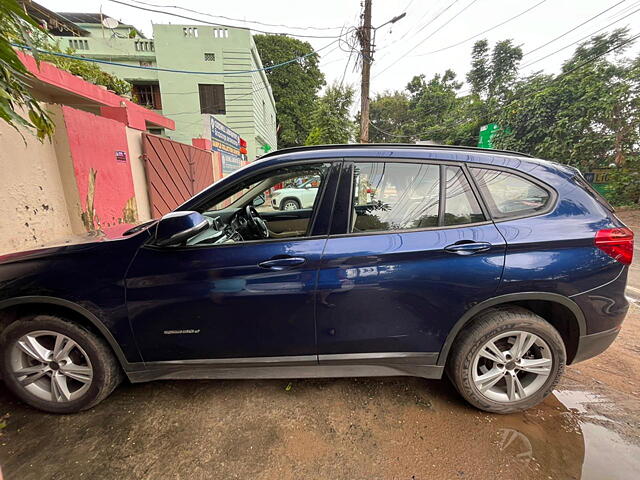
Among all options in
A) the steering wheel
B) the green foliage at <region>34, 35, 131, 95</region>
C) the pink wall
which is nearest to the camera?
the steering wheel

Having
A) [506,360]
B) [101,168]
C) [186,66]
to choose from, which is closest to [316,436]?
[506,360]

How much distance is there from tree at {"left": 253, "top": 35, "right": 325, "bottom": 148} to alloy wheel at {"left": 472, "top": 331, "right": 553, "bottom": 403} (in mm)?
29518

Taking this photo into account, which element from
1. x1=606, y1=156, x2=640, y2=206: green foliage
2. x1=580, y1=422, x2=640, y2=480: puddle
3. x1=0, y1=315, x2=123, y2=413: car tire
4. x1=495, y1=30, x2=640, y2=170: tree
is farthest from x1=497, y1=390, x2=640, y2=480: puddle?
x1=495, y1=30, x2=640, y2=170: tree

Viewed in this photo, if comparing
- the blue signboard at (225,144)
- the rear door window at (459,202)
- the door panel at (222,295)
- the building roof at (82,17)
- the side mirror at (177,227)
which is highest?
the building roof at (82,17)

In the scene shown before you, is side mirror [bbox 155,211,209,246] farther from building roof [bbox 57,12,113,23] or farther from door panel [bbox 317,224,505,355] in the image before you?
building roof [bbox 57,12,113,23]

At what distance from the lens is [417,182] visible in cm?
187

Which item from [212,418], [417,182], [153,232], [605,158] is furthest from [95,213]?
[605,158]

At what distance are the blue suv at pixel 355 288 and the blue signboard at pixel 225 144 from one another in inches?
340

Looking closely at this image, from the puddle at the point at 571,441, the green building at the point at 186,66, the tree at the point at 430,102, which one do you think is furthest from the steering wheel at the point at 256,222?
the tree at the point at 430,102

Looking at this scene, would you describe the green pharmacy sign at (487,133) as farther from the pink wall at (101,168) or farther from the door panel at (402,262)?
the door panel at (402,262)

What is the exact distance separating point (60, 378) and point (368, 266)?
2.14 meters

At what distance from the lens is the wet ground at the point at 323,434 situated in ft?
5.20

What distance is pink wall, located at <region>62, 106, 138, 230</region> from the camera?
4.57m

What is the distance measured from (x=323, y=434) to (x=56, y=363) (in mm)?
1778
